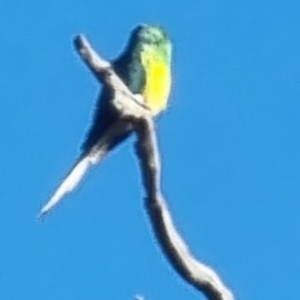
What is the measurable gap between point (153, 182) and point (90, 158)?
2.48 ft

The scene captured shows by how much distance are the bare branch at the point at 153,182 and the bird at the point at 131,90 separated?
65 millimetres

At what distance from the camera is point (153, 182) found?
361cm

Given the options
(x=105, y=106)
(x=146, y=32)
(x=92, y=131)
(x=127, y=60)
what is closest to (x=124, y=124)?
(x=105, y=106)

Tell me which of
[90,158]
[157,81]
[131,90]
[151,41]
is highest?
[151,41]

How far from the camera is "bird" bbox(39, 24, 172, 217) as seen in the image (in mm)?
4078

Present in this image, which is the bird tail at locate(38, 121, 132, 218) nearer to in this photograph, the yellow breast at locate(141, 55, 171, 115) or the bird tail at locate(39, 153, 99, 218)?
the bird tail at locate(39, 153, 99, 218)

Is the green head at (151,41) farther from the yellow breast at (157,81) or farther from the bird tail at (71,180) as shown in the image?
the bird tail at (71,180)

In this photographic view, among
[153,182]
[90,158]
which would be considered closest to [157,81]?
[90,158]

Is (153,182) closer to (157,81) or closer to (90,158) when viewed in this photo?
(90,158)

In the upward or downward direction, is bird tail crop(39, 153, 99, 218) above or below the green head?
below

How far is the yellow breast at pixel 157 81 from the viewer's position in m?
6.08

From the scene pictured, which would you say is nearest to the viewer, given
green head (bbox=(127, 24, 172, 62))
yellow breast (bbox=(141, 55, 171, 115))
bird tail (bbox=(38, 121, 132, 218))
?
bird tail (bbox=(38, 121, 132, 218))

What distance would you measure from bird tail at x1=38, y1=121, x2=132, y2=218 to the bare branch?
102mm

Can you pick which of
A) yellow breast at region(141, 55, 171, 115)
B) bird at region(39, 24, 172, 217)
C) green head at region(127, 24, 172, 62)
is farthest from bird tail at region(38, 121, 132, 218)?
green head at region(127, 24, 172, 62)
